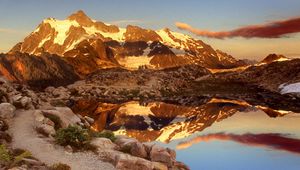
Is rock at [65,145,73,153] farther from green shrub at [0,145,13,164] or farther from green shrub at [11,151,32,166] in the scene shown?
green shrub at [0,145,13,164]

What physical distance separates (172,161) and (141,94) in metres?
139

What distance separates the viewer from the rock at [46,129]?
42.3 meters

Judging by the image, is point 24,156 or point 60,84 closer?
point 24,156

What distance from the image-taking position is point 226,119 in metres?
86.8

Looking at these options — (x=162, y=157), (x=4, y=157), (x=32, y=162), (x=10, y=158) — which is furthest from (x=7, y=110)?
(x=162, y=157)

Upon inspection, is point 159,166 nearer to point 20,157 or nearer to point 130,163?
point 130,163

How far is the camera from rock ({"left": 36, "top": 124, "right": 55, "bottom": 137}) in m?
42.3

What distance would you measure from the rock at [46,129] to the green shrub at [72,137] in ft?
6.14

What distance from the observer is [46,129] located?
42.7 meters

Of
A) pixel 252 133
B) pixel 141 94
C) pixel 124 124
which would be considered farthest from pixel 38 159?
pixel 141 94

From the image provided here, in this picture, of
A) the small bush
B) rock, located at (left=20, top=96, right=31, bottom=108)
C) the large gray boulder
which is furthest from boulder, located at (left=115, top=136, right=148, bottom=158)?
rock, located at (left=20, top=96, right=31, bottom=108)

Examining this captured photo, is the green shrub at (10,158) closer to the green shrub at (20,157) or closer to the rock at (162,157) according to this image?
the green shrub at (20,157)

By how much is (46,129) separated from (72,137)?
12.2ft

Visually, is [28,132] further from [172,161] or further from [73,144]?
[172,161]
